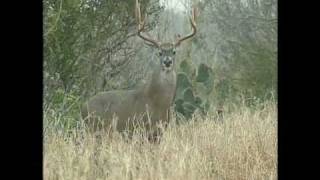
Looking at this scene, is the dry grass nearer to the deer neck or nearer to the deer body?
the deer body

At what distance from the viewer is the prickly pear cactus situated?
5.94m

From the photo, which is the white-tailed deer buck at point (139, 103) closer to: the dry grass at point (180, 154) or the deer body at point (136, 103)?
the deer body at point (136, 103)

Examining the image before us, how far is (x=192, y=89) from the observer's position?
20.1ft

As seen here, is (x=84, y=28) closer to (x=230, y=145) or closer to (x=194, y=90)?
(x=194, y=90)

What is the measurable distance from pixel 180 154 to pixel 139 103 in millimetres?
976

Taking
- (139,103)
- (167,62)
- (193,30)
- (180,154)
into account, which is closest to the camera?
(180,154)

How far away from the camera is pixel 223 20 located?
6461 mm

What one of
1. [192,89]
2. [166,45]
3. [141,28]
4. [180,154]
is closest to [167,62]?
[166,45]

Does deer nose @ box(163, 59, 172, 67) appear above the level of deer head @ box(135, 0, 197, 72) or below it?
below

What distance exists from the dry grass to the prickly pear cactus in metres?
0.33

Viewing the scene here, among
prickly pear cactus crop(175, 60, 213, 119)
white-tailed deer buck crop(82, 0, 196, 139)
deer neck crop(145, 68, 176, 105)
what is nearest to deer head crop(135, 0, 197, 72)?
white-tailed deer buck crop(82, 0, 196, 139)

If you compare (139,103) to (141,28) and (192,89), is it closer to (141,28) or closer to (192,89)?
(192,89)

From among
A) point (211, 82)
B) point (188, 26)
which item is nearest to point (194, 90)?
point (211, 82)

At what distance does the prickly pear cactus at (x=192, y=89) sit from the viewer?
→ 594cm
